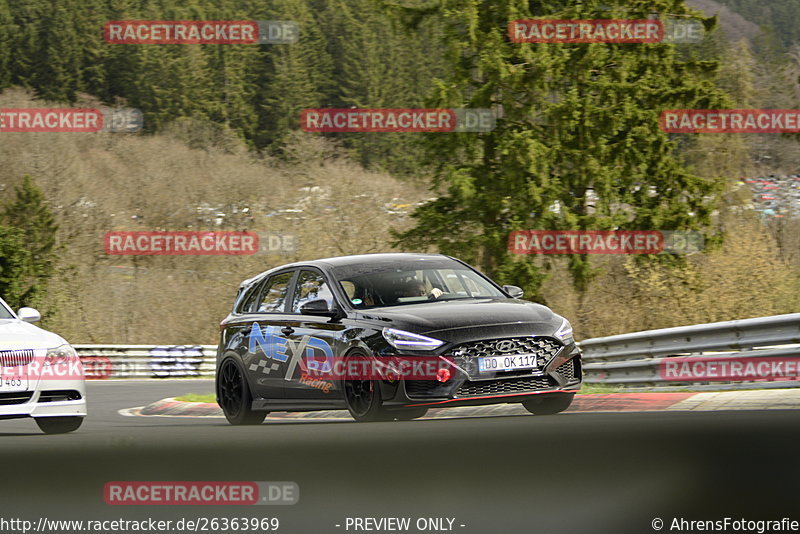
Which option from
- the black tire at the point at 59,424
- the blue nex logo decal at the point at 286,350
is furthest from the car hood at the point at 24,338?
the blue nex logo decal at the point at 286,350

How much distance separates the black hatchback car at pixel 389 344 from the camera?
9.28 metres

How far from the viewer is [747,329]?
13.2 meters

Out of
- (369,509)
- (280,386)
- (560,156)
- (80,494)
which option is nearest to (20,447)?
(80,494)

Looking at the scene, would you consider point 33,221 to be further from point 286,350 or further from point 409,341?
point 409,341

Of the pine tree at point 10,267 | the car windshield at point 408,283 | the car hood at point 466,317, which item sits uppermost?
the car windshield at point 408,283

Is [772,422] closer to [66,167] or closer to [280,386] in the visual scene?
[280,386]

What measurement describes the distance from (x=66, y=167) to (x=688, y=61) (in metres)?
39.7

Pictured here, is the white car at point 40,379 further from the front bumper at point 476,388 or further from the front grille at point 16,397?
the front bumper at point 476,388

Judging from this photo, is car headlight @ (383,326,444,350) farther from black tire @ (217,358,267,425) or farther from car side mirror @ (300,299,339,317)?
black tire @ (217,358,267,425)

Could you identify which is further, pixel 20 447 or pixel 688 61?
pixel 688 61

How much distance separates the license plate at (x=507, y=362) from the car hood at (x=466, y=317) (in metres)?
0.20

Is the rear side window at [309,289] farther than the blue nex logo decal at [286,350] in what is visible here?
Yes

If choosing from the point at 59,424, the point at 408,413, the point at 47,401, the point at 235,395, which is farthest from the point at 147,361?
the point at 408,413

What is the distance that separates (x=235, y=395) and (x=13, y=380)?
2.26 meters
